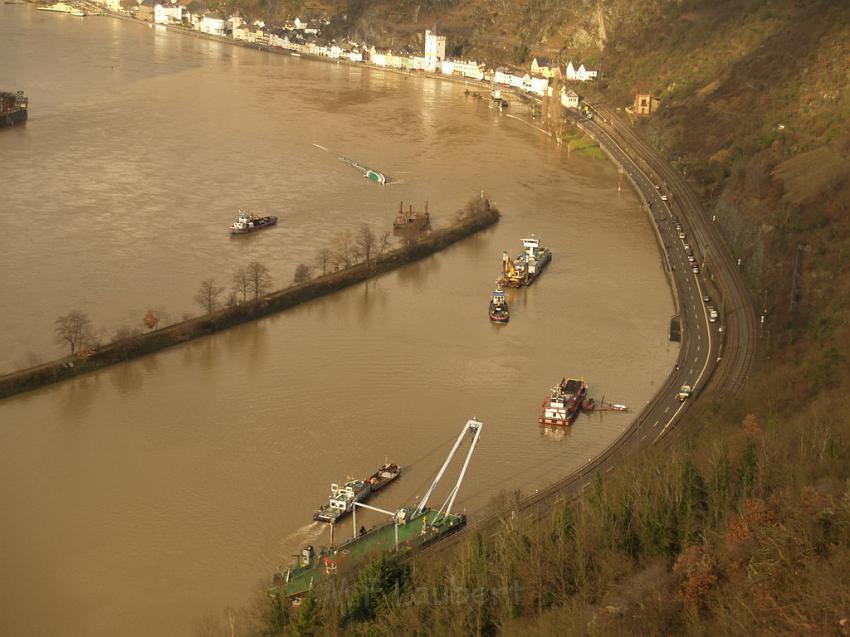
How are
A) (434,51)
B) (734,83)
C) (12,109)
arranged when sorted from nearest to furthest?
(734,83), (12,109), (434,51)

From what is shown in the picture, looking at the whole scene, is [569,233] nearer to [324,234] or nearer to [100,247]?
[324,234]

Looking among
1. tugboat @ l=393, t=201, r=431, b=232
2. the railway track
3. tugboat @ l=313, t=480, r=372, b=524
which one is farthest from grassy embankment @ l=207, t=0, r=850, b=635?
tugboat @ l=393, t=201, r=431, b=232

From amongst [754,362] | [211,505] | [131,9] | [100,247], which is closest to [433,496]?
[211,505]

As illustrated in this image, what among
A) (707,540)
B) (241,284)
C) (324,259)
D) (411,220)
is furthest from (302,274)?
(707,540)

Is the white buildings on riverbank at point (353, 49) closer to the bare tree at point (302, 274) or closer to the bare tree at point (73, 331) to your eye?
the bare tree at point (302, 274)

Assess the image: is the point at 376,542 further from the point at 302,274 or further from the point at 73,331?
the point at 302,274

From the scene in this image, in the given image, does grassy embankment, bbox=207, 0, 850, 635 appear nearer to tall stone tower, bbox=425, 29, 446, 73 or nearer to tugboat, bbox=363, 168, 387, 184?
tugboat, bbox=363, 168, 387, 184
